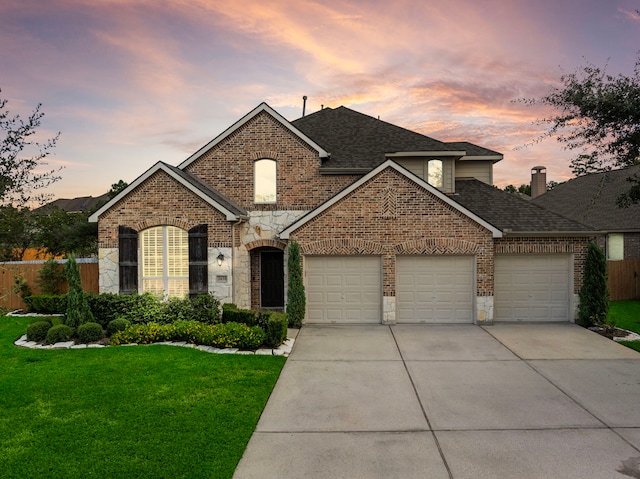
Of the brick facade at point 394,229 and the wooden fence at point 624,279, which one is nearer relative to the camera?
the brick facade at point 394,229

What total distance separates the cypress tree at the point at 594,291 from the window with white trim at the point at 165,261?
530 inches

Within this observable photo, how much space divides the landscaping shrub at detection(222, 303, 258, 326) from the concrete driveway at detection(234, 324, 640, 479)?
1.51 m

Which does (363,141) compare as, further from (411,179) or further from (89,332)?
(89,332)

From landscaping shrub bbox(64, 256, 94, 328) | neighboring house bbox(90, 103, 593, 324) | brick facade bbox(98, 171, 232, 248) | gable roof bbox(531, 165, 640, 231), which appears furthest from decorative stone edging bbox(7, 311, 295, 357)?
gable roof bbox(531, 165, 640, 231)

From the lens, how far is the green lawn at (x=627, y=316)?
11.5m

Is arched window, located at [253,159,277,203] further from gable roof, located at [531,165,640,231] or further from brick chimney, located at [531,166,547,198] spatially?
brick chimney, located at [531,166,547,198]

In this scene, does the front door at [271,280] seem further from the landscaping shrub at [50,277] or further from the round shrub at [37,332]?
the landscaping shrub at [50,277]

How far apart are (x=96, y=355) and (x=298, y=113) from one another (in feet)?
63.7

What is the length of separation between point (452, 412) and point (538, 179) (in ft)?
111

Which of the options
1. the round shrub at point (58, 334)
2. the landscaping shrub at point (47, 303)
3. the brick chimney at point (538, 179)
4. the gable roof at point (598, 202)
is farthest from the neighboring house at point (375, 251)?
the brick chimney at point (538, 179)

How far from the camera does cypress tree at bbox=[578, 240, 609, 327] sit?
13.2 metres

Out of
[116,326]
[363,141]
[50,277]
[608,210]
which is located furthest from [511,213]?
[50,277]

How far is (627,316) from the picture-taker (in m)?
15.3

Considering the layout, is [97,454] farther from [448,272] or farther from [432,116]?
[432,116]
